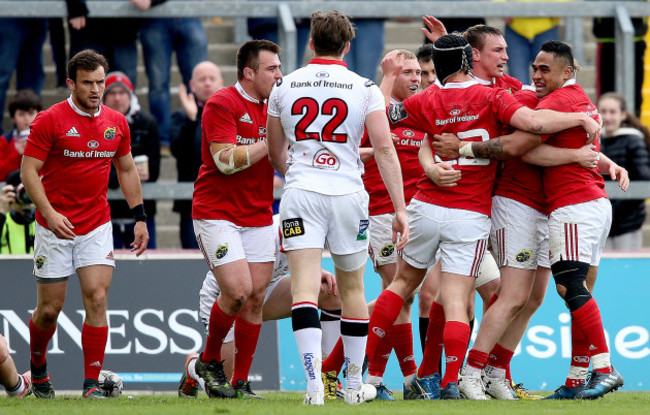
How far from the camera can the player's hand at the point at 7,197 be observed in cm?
980

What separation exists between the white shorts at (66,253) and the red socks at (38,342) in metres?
0.41

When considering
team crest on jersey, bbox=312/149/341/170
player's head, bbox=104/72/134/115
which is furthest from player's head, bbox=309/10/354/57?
player's head, bbox=104/72/134/115

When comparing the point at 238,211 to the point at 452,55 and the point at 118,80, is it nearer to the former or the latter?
the point at 452,55

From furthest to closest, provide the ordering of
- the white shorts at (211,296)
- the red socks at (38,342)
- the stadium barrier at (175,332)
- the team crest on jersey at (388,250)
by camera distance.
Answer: the stadium barrier at (175,332) → the white shorts at (211,296) → the team crest on jersey at (388,250) → the red socks at (38,342)

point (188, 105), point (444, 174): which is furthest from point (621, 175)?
point (188, 105)

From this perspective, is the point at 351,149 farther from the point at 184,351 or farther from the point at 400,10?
the point at 400,10

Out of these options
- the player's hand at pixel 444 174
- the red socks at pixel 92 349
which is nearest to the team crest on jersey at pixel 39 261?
the red socks at pixel 92 349

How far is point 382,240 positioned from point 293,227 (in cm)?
164

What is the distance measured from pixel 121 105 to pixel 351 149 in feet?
14.3

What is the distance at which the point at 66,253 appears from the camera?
816cm

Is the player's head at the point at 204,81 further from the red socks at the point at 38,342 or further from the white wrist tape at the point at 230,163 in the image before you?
the red socks at the point at 38,342

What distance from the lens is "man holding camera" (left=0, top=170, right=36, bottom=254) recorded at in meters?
9.88

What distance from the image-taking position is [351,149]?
6977 millimetres

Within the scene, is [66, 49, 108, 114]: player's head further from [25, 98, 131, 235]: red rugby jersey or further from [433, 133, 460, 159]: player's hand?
[433, 133, 460, 159]: player's hand
